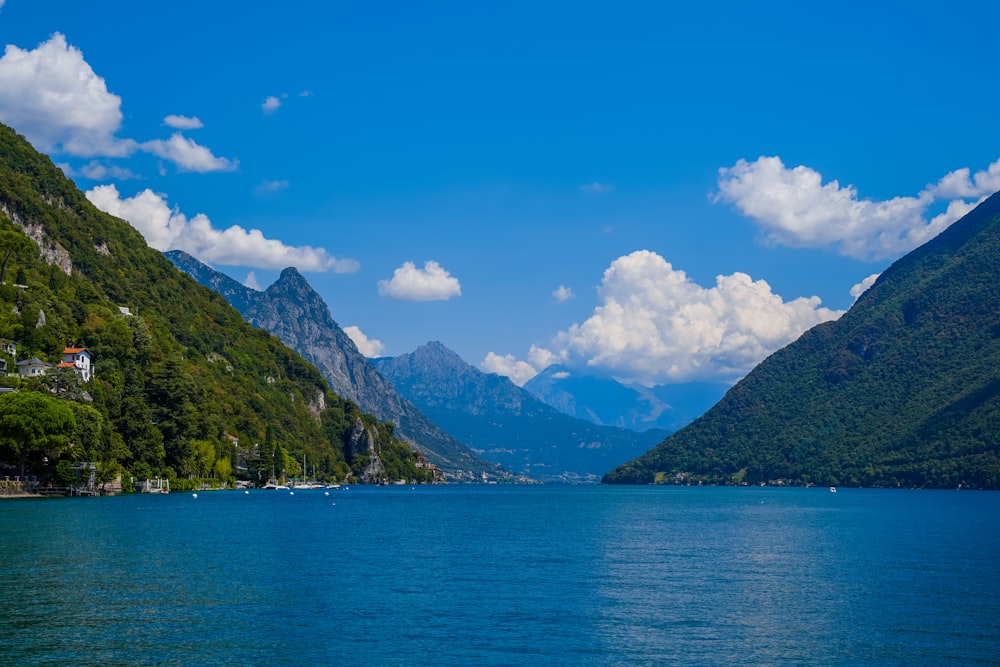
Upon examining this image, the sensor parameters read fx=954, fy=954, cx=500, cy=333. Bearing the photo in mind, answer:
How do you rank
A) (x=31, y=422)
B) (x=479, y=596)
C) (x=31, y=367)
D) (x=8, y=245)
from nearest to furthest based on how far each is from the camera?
(x=479, y=596) → (x=31, y=422) → (x=31, y=367) → (x=8, y=245)

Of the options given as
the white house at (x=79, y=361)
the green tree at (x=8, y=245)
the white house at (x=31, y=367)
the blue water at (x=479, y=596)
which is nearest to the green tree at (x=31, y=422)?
the blue water at (x=479, y=596)

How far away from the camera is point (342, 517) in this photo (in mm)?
124188

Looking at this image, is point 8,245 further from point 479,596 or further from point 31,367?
point 479,596

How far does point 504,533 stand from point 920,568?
43.6 meters

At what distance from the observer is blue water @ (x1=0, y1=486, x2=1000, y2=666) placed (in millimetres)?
39750

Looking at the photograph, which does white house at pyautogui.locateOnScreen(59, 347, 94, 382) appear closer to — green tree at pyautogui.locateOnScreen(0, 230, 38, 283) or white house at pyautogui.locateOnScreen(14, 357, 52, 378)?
white house at pyautogui.locateOnScreen(14, 357, 52, 378)

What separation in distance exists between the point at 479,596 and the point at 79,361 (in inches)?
5428

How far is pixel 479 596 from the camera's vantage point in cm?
5362

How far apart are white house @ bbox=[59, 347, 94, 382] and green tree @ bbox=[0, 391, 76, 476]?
39304 millimetres

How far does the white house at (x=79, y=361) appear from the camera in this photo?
167625 mm

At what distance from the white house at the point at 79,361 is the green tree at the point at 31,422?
3930cm

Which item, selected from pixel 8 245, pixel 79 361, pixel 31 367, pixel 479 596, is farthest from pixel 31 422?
pixel 479 596

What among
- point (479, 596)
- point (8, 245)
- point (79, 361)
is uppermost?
point (8, 245)

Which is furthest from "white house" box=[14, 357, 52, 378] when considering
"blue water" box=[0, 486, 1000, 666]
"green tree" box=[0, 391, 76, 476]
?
"blue water" box=[0, 486, 1000, 666]
